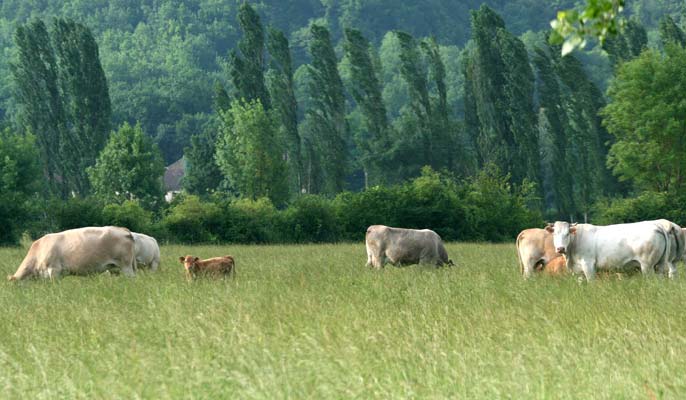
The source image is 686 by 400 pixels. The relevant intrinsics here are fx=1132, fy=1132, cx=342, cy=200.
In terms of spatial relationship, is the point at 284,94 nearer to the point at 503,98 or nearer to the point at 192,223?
the point at 503,98

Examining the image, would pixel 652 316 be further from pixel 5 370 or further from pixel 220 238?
pixel 220 238

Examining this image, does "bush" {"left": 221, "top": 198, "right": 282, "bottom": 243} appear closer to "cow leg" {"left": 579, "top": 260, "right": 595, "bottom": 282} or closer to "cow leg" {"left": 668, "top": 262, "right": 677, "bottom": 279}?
"cow leg" {"left": 579, "top": 260, "right": 595, "bottom": 282}

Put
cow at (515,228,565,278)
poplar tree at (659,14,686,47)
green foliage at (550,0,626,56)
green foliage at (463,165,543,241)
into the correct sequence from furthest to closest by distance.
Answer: poplar tree at (659,14,686,47), green foliage at (463,165,543,241), cow at (515,228,565,278), green foliage at (550,0,626,56)

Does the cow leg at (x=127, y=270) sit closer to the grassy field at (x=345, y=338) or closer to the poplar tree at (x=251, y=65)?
the grassy field at (x=345, y=338)

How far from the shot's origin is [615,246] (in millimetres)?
16578

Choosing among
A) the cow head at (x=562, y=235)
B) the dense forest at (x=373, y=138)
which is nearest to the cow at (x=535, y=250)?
the cow head at (x=562, y=235)

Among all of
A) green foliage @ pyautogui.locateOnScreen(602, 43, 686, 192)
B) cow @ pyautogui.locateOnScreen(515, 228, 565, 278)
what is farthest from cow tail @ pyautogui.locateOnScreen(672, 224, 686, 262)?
green foliage @ pyautogui.locateOnScreen(602, 43, 686, 192)

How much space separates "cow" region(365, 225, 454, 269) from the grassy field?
396 centimetres

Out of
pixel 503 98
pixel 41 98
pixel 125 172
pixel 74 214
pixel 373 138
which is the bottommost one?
pixel 74 214

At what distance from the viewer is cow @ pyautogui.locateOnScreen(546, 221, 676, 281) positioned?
16516 mm

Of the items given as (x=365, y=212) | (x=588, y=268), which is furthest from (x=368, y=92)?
(x=588, y=268)

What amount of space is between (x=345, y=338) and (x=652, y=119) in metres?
44.2

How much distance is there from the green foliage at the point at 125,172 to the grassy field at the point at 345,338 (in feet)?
129

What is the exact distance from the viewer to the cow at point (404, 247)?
21094 mm
